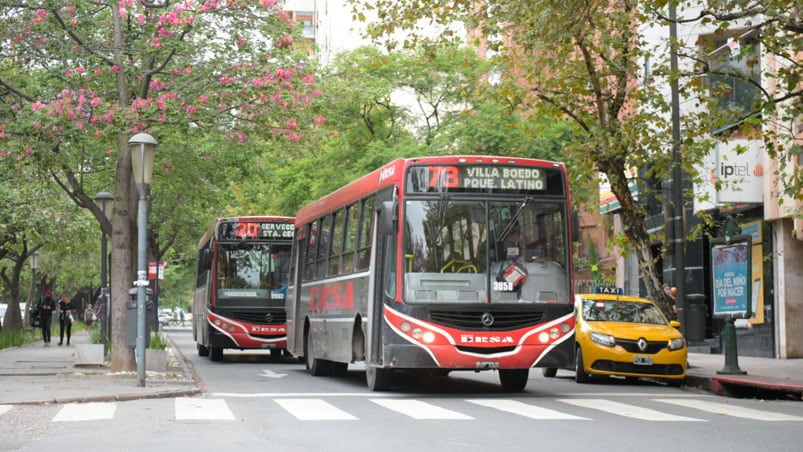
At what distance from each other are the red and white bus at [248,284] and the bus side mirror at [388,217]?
463 inches

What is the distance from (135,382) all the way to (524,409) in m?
6.80

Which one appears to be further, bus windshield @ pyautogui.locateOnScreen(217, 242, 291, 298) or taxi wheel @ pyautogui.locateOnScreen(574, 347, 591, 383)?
bus windshield @ pyautogui.locateOnScreen(217, 242, 291, 298)

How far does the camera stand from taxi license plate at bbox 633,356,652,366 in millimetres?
20203

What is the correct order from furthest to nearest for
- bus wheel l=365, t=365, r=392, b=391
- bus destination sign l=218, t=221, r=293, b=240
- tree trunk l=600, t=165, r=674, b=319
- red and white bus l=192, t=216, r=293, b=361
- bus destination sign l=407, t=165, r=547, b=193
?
1. bus destination sign l=218, t=221, r=293, b=240
2. red and white bus l=192, t=216, r=293, b=361
3. tree trunk l=600, t=165, r=674, b=319
4. bus wheel l=365, t=365, r=392, b=391
5. bus destination sign l=407, t=165, r=547, b=193

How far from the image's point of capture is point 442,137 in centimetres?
3850

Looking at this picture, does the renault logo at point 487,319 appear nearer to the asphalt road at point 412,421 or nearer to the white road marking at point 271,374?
the asphalt road at point 412,421

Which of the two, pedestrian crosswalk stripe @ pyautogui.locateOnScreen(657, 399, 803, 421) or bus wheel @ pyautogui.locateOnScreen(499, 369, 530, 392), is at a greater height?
bus wheel @ pyautogui.locateOnScreen(499, 369, 530, 392)

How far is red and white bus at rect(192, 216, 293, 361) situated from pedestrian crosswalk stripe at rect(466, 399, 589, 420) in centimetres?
1267

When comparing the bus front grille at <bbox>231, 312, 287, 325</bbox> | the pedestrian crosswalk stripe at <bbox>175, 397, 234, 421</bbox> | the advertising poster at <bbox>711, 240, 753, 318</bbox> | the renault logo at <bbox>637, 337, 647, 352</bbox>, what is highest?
the advertising poster at <bbox>711, 240, 753, 318</bbox>

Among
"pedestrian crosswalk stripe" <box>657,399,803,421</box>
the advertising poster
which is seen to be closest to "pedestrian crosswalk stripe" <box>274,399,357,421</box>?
"pedestrian crosswalk stripe" <box>657,399,803,421</box>

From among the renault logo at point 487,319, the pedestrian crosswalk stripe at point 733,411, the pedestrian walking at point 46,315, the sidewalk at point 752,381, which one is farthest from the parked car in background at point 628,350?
the pedestrian walking at point 46,315

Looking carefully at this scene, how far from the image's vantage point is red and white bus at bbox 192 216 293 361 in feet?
92.9

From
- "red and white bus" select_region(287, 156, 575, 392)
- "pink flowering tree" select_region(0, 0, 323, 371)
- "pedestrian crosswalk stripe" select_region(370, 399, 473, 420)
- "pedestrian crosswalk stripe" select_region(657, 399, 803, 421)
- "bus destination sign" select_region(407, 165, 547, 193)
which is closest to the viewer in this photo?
"pedestrian crosswalk stripe" select_region(370, 399, 473, 420)

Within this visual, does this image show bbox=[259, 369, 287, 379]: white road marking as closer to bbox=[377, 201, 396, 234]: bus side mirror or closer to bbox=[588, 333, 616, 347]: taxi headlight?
bbox=[588, 333, 616, 347]: taxi headlight
